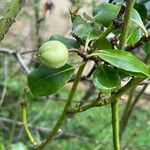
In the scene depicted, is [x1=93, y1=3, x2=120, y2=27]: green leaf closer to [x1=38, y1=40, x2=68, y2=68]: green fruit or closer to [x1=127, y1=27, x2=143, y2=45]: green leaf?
[x1=127, y1=27, x2=143, y2=45]: green leaf

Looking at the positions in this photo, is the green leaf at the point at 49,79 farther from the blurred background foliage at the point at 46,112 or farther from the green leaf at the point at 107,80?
the blurred background foliage at the point at 46,112

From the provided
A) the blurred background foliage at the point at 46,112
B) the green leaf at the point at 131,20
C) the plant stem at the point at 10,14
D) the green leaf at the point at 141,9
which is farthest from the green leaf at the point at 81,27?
the blurred background foliage at the point at 46,112

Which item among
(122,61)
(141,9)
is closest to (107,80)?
(122,61)

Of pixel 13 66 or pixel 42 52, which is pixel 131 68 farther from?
pixel 13 66

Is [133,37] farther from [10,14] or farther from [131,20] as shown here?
[10,14]

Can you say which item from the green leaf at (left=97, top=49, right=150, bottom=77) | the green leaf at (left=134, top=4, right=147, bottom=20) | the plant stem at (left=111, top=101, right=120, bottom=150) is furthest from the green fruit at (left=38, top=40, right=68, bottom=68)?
the green leaf at (left=134, top=4, right=147, bottom=20)

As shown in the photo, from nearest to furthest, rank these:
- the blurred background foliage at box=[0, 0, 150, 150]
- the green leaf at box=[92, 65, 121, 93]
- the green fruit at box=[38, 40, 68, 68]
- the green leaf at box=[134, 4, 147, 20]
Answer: the green fruit at box=[38, 40, 68, 68] → the green leaf at box=[92, 65, 121, 93] → the green leaf at box=[134, 4, 147, 20] → the blurred background foliage at box=[0, 0, 150, 150]

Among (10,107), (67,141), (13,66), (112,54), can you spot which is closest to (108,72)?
(112,54)
